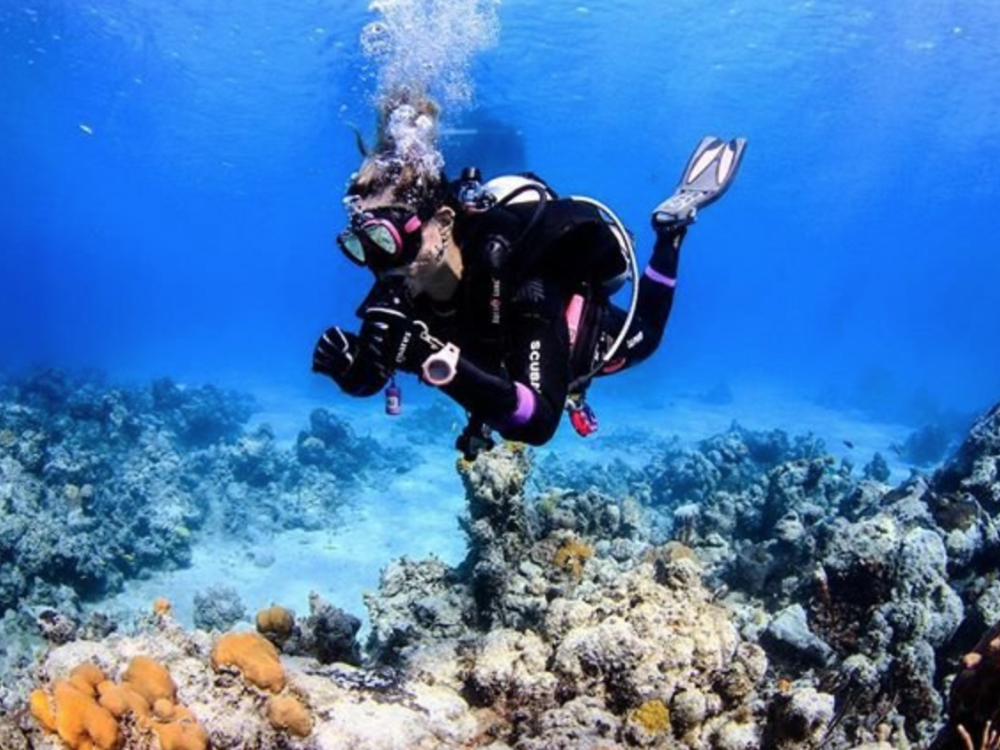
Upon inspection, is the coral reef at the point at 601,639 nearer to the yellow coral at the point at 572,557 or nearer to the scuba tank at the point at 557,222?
the yellow coral at the point at 572,557

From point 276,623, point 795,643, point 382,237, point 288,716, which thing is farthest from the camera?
point 795,643

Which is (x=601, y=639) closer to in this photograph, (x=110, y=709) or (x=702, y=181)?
(x=110, y=709)

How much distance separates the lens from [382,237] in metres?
3.97

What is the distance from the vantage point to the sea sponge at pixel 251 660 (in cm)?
366

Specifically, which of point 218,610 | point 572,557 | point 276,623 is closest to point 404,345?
point 276,623

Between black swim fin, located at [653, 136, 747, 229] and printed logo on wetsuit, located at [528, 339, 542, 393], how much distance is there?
3.22 metres

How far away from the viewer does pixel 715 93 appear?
38.6 metres

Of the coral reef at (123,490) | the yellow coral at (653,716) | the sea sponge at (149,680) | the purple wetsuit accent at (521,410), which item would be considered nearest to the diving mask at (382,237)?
the purple wetsuit accent at (521,410)

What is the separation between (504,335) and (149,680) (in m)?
2.56

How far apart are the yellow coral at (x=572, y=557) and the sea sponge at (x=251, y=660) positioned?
4017 mm

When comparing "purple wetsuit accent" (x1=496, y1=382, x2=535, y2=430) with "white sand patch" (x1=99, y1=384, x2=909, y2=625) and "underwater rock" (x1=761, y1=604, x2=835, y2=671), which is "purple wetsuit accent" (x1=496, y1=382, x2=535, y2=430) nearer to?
"underwater rock" (x1=761, y1=604, x2=835, y2=671)

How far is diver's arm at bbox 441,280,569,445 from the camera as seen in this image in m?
4.08

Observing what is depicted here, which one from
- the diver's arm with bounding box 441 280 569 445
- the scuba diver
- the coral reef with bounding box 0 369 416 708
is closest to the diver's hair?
the scuba diver

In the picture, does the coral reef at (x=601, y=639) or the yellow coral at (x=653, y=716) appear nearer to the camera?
the coral reef at (x=601, y=639)
